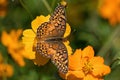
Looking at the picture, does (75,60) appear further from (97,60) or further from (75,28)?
(75,28)

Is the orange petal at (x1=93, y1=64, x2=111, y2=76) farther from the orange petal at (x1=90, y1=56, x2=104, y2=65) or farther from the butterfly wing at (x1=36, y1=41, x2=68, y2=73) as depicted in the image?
the butterfly wing at (x1=36, y1=41, x2=68, y2=73)

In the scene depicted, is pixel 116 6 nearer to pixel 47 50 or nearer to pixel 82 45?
pixel 82 45

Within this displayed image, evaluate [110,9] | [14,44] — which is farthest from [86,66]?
[110,9]

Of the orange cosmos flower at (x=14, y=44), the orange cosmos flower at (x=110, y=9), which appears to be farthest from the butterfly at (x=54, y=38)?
the orange cosmos flower at (x=110, y=9)

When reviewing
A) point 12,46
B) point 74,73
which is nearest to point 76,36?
point 12,46

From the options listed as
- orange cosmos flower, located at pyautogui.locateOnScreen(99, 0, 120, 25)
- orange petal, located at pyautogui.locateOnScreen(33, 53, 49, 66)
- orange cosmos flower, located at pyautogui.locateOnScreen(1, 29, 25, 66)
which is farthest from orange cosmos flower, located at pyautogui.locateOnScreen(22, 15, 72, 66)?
orange cosmos flower, located at pyautogui.locateOnScreen(99, 0, 120, 25)

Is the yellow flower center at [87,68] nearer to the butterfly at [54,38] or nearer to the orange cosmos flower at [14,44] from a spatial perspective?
the butterfly at [54,38]
